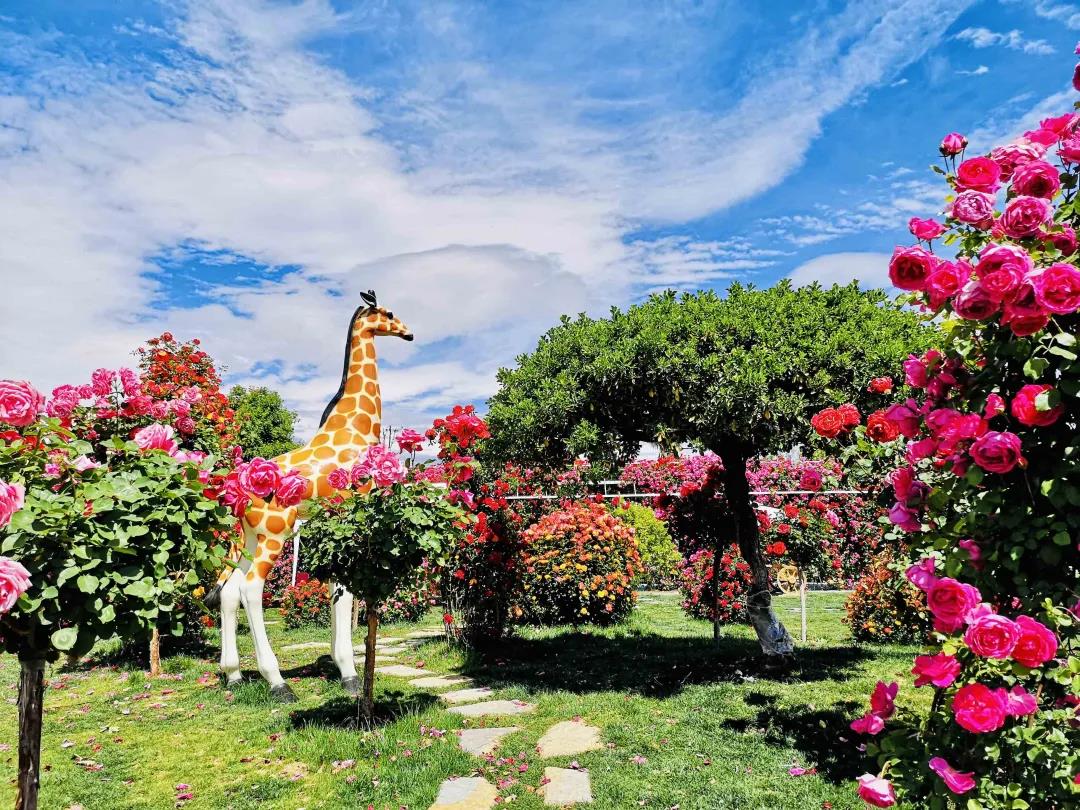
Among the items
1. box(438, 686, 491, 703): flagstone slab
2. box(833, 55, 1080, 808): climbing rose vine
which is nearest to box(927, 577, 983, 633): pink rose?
box(833, 55, 1080, 808): climbing rose vine

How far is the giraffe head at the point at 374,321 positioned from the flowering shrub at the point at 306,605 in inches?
246

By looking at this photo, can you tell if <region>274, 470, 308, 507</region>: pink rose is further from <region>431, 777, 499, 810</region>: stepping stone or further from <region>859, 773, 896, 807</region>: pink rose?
<region>859, 773, 896, 807</region>: pink rose

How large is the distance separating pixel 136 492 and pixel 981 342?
10.5 ft

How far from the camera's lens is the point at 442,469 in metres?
6.20

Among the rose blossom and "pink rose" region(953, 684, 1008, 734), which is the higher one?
the rose blossom

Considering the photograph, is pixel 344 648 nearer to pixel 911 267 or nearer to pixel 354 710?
pixel 354 710

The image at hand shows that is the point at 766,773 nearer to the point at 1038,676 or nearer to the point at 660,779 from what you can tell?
the point at 660,779

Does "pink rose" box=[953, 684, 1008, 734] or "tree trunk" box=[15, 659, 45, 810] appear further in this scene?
"tree trunk" box=[15, 659, 45, 810]

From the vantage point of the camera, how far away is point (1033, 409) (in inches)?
73.8

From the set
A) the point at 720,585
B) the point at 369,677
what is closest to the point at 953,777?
the point at 369,677

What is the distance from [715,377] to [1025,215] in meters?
4.39

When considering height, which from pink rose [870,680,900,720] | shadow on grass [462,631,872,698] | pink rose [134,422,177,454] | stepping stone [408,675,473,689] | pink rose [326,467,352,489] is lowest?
shadow on grass [462,631,872,698]

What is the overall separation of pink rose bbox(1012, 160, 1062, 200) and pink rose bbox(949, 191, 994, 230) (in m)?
0.09

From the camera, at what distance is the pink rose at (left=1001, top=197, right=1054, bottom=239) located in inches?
78.0
